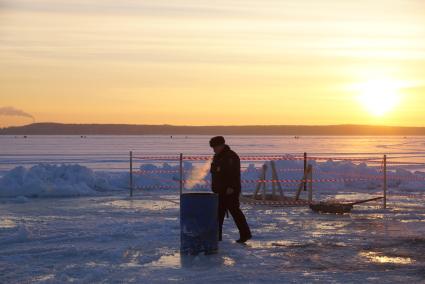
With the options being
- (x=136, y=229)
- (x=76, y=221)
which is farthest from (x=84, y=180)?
(x=136, y=229)

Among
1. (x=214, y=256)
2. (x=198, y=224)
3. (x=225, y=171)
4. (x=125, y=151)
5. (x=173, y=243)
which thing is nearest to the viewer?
(x=214, y=256)

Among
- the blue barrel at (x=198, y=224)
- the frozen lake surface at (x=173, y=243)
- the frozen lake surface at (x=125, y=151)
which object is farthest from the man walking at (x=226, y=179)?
the frozen lake surface at (x=125, y=151)

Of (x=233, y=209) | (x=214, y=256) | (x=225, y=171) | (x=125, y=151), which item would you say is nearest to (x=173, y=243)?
(x=233, y=209)

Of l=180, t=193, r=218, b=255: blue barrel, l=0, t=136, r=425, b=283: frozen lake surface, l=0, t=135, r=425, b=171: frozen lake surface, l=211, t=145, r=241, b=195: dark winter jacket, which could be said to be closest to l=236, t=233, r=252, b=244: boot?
l=0, t=136, r=425, b=283: frozen lake surface

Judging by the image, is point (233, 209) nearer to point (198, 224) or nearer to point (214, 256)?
point (198, 224)

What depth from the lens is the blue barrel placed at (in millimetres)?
10117

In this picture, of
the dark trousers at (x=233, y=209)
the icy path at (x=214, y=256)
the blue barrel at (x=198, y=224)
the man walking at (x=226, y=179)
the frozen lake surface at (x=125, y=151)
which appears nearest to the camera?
the icy path at (x=214, y=256)

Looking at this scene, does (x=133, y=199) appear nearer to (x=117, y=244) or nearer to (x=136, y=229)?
(x=136, y=229)

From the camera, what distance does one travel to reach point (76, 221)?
14141 mm

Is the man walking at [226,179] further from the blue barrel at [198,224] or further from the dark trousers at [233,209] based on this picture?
the blue barrel at [198,224]

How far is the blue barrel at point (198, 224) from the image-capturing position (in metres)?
10.1

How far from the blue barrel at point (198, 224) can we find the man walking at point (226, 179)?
84 cm

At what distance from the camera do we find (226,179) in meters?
11.0

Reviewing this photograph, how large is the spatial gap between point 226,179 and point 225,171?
0.14 metres
